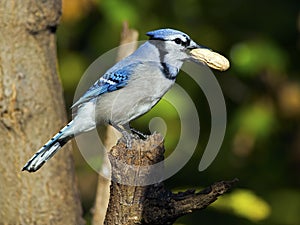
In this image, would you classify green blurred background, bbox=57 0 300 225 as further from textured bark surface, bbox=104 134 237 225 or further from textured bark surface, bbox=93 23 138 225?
textured bark surface, bbox=104 134 237 225

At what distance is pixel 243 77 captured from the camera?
240 inches

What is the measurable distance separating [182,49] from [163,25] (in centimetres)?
181

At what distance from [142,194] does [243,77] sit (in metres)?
2.99

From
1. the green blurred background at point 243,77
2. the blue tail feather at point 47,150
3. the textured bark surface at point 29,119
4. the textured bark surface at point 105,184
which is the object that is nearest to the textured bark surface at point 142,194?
the blue tail feather at point 47,150

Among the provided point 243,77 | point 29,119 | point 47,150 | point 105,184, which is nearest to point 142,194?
point 47,150

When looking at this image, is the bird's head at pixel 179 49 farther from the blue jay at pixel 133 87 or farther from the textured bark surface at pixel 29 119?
the textured bark surface at pixel 29 119

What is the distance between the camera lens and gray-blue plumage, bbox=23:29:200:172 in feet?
12.9

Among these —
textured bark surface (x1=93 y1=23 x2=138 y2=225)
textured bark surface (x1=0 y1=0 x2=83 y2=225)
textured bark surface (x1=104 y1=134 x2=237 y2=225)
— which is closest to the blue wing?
textured bark surface (x1=0 y1=0 x2=83 y2=225)

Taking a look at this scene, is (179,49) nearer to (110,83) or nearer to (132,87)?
(132,87)

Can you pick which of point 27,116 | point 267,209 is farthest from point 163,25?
point 27,116

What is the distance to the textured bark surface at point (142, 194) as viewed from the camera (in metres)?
3.22

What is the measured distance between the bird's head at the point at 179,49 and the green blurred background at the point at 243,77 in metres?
1.56

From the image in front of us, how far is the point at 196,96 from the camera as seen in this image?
5855 millimetres

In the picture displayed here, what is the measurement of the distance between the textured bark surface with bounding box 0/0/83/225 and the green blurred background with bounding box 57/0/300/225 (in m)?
1.59
